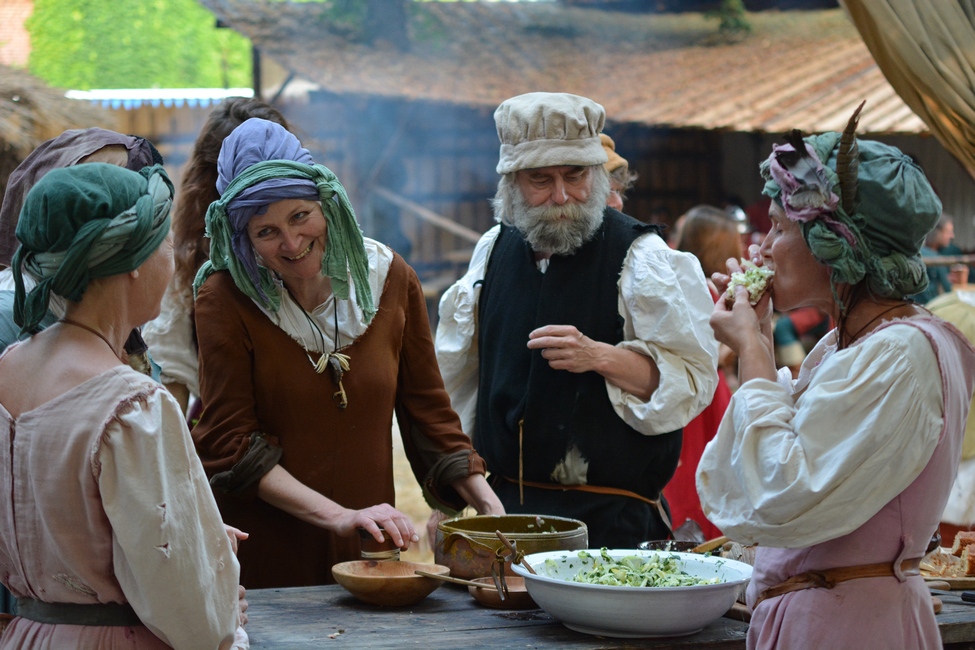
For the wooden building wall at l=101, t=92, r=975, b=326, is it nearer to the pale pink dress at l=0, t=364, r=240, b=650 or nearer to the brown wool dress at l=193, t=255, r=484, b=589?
the brown wool dress at l=193, t=255, r=484, b=589

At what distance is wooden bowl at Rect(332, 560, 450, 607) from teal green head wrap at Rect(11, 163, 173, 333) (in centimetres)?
90

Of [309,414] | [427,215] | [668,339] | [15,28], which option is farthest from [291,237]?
[15,28]

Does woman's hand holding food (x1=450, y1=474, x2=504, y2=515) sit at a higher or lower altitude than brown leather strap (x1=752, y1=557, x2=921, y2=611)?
higher

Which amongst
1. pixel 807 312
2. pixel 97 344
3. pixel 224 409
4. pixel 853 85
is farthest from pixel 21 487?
pixel 853 85

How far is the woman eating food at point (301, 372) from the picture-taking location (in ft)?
8.37

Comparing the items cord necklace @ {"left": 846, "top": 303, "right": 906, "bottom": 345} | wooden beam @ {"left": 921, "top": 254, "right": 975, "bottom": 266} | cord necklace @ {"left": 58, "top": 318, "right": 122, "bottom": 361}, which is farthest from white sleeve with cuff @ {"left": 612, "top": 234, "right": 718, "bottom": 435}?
wooden beam @ {"left": 921, "top": 254, "right": 975, "bottom": 266}

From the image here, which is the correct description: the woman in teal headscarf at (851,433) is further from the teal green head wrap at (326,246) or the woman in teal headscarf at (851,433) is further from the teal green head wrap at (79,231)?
the teal green head wrap at (79,231)

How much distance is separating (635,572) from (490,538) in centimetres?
33

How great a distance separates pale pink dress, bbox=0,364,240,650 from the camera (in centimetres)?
165

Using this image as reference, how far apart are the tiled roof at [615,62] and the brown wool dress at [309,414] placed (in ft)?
25.2

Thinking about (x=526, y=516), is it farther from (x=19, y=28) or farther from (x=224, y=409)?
(x=19, y=28)

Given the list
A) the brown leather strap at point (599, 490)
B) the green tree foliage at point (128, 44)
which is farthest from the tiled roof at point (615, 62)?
the green tree foliage at point (128, 44)

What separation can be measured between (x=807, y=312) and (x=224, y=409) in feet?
17.1

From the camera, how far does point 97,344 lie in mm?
1766
